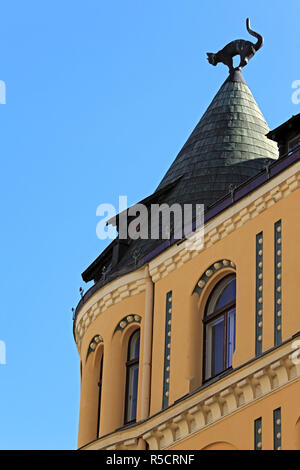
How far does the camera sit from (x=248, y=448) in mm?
24344

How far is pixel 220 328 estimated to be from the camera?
88.2ft

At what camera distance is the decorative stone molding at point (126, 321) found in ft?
94.9

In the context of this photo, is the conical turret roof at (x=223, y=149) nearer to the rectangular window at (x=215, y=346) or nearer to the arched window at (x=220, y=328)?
the arched window at (x=220, y=328)

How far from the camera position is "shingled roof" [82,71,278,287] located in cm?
2981

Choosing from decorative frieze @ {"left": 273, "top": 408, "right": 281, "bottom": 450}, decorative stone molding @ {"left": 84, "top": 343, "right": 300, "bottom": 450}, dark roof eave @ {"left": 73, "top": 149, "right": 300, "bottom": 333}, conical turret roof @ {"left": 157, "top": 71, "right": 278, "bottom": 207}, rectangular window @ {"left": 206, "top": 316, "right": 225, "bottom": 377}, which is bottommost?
decorative frieze @ {"left": 273, "top": 408, "right": 281, "bottom": 450}

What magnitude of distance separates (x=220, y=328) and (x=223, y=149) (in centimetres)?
525

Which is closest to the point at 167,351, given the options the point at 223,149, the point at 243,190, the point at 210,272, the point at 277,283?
the point at 210,272

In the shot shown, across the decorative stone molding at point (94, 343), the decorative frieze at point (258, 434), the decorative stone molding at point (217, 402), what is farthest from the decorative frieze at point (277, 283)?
the decorative stone molding at point (94, 343)

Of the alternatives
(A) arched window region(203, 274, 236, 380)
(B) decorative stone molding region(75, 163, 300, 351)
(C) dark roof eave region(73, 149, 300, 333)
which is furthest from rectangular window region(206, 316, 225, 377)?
(C) dark roof eave region(73, 149, 300, 333)

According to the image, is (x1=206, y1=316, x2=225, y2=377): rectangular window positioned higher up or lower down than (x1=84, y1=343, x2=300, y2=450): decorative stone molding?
higher up

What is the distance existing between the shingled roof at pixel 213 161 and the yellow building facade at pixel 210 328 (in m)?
0.06

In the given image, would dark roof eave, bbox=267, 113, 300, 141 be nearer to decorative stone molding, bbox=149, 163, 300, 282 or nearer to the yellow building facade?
the yellow building facade

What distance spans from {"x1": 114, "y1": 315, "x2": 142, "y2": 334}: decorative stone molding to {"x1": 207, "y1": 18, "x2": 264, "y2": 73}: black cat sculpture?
7216 millimetres

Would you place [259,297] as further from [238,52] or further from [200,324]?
[238,52]
